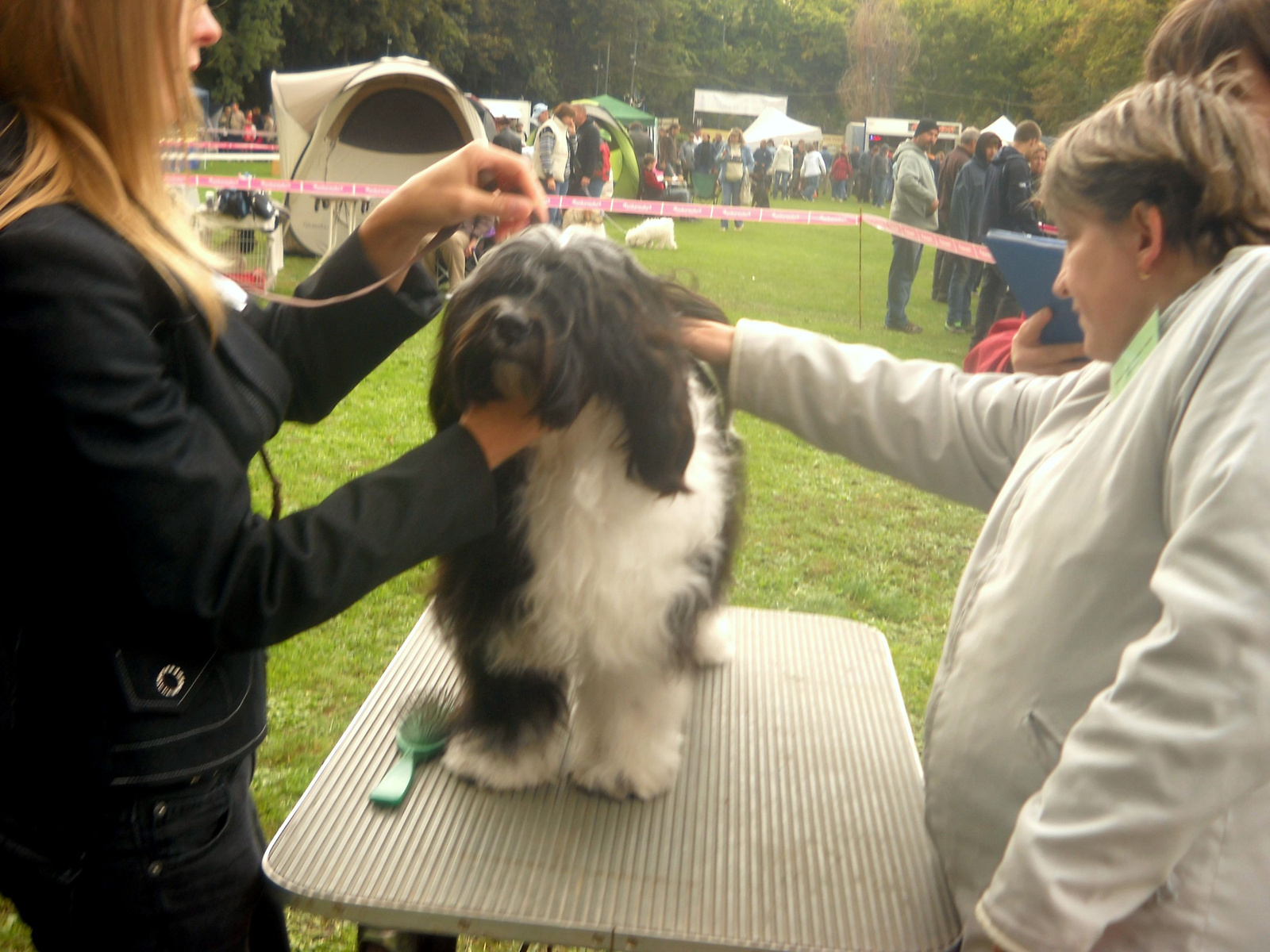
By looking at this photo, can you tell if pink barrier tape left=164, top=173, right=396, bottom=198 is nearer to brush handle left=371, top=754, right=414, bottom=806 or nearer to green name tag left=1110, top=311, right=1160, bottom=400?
brush handle left=371, top=754, right=414, bottom=806

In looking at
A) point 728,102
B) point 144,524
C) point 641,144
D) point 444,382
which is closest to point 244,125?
point 641,144

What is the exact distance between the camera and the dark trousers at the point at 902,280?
9734mm

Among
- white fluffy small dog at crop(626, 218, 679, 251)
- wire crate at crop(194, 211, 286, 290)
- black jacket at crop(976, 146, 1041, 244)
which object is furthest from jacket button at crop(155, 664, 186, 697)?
white fluffy small dog at crop(626, 218, 679, 251)

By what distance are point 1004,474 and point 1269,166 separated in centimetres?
67

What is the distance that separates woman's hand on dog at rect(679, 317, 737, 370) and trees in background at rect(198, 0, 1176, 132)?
10.0 meters

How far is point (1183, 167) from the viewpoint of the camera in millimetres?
1237

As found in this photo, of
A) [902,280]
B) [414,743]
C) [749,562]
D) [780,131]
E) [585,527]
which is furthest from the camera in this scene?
[780,131]

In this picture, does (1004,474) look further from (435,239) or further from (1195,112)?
(435,239)

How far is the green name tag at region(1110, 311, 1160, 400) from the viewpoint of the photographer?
4.02ft

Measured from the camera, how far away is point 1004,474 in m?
1.78

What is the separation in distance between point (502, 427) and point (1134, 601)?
0.83 m

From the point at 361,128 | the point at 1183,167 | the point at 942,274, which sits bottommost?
the point at 942,274

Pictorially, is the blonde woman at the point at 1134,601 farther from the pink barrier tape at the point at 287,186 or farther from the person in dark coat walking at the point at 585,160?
the person in dark coat walking at the point at 585,160

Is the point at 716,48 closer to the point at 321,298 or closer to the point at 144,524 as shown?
the point at 321,298
